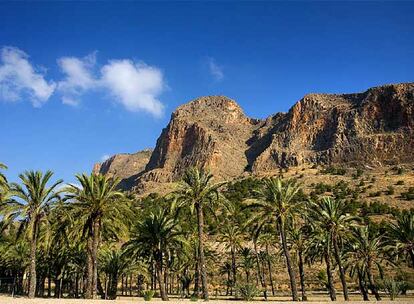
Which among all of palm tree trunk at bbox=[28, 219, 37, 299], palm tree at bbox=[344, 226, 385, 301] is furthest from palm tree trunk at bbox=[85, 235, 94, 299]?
palm tree at bbox=[344, 226, 385, 301]

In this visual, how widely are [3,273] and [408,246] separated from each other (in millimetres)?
55404

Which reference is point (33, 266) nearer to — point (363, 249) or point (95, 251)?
point (95, 251)

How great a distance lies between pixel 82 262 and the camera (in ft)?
166

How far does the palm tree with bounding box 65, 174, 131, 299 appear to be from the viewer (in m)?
34.2

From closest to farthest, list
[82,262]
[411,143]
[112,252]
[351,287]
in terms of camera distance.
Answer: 1. [112,252]
2. [82,262]
3. [351,287]
4. [411,143]

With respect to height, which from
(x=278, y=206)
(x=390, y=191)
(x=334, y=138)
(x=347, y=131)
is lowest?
(x=278, y=206)

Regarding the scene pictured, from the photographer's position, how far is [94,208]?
34281 millimetres

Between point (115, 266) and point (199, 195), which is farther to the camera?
point (115, 266)

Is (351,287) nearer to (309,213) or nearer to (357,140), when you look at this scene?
(309,213)

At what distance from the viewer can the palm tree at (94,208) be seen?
112 feet

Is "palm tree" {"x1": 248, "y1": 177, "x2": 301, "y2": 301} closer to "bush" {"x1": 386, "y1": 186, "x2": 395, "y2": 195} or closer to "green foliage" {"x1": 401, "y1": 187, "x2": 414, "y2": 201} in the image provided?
"green foliage" {"x1": 401, "y1": 187, "x2": 414, "y2": 201}

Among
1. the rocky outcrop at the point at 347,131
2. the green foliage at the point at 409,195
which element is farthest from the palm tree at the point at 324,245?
the rocky outcrop at the point at 347,131

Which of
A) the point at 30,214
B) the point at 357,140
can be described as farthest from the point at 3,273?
the point at 357,140

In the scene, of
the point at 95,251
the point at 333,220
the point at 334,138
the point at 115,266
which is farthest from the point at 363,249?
the point at 334,138
